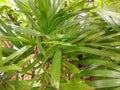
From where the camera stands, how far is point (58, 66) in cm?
67

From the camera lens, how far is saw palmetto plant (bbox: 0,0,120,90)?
0.67 m

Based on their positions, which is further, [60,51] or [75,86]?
[60,51]

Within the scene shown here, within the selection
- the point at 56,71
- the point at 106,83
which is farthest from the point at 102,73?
the point at 56,71

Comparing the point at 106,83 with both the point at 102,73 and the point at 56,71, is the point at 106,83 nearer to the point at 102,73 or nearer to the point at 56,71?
the point at 102,73

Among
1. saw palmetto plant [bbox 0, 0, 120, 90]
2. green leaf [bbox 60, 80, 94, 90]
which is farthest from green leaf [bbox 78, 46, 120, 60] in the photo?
green leaf [bbox 60, 80, 94, 90]

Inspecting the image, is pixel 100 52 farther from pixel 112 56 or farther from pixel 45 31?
pixel 45 31

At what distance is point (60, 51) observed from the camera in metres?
A: 0.74

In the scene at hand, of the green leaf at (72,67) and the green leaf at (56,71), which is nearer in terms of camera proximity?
the green leaf at (56,71)

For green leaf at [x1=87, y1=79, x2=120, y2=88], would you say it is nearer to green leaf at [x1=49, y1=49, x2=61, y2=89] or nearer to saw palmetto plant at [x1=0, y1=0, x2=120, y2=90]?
saw palmetto plant at [x1=0, y1=0, x2=120, y2=90]

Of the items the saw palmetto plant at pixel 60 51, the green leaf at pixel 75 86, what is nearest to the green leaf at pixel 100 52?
the saw palmetto plant at pixel 60 51

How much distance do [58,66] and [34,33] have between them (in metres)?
0.17

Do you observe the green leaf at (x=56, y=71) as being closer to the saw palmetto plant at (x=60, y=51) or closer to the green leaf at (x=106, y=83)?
the saw palmetto plant at (x=60, y=51)

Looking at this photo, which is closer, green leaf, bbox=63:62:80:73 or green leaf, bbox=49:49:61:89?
green leaf, bbox=49:49:61:89

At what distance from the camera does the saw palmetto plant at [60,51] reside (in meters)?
0.67
